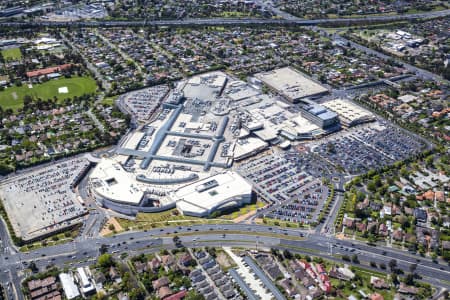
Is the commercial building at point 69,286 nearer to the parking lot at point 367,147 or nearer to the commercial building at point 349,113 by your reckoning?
the parking lot at point 367,147

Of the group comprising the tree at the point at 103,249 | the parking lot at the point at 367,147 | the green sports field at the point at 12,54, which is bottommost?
the tree at the point at 103,249

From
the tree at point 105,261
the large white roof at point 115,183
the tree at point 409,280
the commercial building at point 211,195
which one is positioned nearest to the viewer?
the tree at point 409,280

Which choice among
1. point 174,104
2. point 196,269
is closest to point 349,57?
point 174,104

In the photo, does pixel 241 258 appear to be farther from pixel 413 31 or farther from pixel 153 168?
pixel 413 31

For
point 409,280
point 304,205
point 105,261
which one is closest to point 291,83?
point 304,205

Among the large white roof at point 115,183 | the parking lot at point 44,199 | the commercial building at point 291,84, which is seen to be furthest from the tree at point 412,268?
the commercial building at point 291,84

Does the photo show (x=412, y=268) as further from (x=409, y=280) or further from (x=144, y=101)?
(x=144, y=101)
